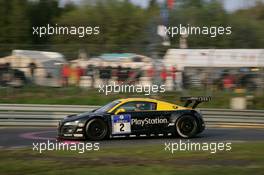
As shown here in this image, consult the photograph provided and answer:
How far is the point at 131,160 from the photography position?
9.41 metres

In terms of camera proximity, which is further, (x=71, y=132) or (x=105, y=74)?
(x=105, y=74)

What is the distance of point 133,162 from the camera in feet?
30.0

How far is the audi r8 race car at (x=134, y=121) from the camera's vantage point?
43.4 feet

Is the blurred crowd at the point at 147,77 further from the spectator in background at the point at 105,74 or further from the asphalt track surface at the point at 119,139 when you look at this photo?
the asphalt track surface at the point at 119,139

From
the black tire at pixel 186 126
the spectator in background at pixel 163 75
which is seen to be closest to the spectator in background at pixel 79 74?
the spectator in background at pixel 163 75

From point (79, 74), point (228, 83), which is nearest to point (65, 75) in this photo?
point (79, 74)

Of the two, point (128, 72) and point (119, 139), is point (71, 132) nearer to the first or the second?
point (119, 139)

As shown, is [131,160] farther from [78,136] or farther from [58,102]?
[58,102]

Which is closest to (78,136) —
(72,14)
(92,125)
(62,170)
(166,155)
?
(92,125)

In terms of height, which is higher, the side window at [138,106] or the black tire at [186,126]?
the side window at [138,106]

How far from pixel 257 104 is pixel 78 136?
11733 mm

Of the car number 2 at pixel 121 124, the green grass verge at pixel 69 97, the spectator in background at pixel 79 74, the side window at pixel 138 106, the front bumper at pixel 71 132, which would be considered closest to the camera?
the front bumper at pixel 71 132

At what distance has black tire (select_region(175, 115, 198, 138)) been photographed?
13750 millimetres

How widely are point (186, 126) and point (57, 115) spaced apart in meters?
6.26
